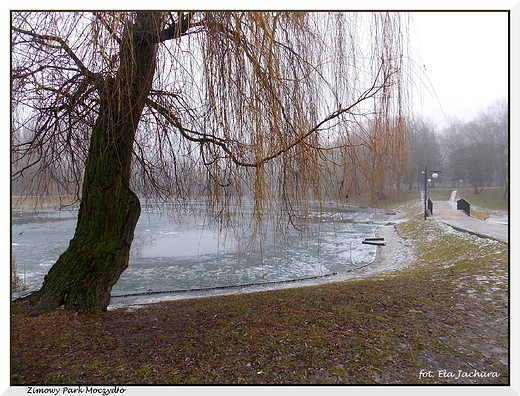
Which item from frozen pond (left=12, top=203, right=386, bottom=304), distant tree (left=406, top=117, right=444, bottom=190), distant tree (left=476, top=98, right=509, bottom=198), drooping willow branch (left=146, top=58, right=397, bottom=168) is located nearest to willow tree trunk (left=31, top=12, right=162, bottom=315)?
drooping willow branch (left=146, top=58, right=397, bottom=168)

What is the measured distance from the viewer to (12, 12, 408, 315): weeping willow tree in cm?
204

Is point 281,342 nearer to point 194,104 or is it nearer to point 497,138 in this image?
point 194,104

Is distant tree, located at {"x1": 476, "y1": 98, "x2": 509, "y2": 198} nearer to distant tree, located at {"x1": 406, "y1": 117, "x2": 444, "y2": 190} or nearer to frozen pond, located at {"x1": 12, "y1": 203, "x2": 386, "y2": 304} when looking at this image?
distant tree, located at {"x1": 406, "y1": 117, "x2": 444, "y2": 190}

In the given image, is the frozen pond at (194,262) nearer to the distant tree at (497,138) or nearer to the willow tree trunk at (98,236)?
the willow tree trunk at (98,236)

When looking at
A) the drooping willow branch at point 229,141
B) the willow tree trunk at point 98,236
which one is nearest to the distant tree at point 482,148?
the drooping willow branch at point 229,141

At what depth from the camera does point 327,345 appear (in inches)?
83.0

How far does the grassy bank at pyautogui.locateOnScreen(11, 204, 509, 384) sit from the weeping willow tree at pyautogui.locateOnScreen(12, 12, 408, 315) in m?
0.56

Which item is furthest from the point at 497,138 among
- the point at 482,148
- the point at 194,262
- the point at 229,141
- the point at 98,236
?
the point at 194,262

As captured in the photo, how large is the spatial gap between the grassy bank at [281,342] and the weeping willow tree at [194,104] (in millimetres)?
562

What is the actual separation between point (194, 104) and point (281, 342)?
169 cm

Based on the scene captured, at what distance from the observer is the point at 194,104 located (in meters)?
2.36

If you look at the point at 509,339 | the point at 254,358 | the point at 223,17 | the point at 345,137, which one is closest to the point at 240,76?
the point at 223,17

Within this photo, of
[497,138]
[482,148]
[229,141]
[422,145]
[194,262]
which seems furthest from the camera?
[194,262]

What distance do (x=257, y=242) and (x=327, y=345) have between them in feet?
2.69
